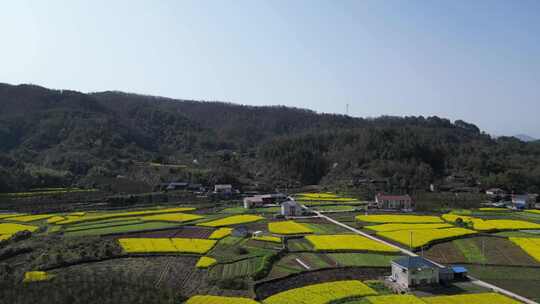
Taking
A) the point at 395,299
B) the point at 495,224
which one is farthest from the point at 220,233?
the point at 495,224

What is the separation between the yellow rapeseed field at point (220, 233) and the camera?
1374 inches

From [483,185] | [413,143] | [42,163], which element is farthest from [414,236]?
[42,163]

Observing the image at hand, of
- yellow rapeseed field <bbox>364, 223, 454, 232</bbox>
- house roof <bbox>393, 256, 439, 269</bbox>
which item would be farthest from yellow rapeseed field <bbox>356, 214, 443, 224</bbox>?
house roof <bbox>393, 256, 439, 269</bbox>

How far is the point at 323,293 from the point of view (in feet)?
70.9

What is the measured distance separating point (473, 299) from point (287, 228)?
1973 centimetres

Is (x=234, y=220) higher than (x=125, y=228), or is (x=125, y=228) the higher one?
(x=234, y=220)

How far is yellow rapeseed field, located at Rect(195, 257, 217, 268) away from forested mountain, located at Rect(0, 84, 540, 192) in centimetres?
4483

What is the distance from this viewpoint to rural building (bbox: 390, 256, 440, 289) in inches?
893

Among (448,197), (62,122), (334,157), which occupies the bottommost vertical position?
(448,197)

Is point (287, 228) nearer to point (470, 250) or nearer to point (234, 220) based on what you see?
point (234, 220)

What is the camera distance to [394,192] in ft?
211

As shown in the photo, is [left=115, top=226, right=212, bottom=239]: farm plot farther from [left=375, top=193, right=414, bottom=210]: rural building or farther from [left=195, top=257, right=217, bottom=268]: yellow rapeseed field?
[left=375, top=193, right=414, bottom=210]: rural building

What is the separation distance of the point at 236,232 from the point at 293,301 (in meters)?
15.4

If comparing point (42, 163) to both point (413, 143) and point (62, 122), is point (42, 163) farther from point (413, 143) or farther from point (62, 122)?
point (413, 143)
